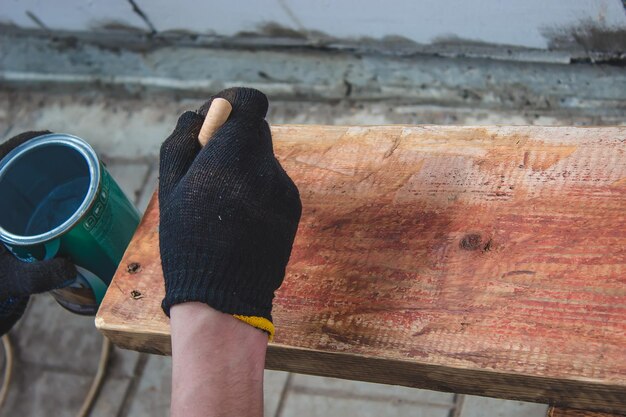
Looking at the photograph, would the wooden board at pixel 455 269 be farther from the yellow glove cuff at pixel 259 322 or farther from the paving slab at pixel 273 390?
the paving slab at pixel 273 390

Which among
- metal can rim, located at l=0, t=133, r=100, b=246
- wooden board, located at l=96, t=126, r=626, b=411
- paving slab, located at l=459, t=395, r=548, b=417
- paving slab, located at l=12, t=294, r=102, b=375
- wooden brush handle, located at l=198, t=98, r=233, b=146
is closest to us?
wooden board, located at l=96, t=126, r=626, b=411

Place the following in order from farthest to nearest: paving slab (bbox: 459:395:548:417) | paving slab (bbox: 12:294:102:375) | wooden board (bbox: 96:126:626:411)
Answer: paving slab (bbox: 12:294:102:375)
paving slab (bbox: 459:395:548:417)
wooden board (bbox: 96:126:626:411)

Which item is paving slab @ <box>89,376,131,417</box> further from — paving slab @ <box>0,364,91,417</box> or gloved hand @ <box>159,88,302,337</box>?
gloved hand @ <box>159,88,302,337</box>

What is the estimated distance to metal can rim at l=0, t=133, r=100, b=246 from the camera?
1.49m

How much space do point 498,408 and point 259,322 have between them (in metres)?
1.09

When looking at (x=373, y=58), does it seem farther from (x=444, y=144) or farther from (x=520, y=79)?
(x=444, y=144)

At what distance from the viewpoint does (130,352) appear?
2256mm

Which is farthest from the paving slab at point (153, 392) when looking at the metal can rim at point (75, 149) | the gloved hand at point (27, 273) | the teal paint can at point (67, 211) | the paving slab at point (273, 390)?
the metal can rim at point (75, 149)

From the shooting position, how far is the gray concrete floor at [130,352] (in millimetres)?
1997

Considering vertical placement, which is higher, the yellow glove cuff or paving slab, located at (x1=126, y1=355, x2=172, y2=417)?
the yellow glove cuff

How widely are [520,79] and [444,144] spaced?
1110 mm

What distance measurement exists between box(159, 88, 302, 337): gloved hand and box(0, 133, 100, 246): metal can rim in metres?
0.41

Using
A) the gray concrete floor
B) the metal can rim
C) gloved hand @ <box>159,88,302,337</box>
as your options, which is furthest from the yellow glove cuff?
the gray concrete floor

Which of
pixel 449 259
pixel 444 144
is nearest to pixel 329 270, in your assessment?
pixel 449 259
